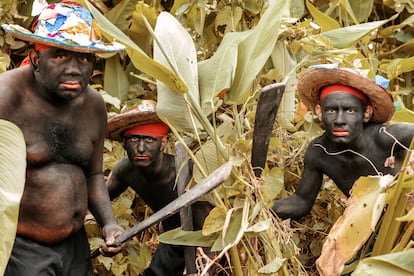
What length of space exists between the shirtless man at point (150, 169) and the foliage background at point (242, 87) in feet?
0.45

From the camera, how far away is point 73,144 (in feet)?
10.2

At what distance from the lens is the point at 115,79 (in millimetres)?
4891

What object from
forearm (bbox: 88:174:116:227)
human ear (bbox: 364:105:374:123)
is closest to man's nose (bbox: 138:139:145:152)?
forearm (bbox: 88:174:116:227)

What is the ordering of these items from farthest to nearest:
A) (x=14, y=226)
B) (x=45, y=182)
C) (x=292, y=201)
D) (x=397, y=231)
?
(x=292, y=201) → (x=45, y=182) → (x=397, y=231) → (x=14, y=226)

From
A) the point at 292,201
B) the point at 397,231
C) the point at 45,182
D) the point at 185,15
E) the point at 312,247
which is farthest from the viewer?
the point at 185,15

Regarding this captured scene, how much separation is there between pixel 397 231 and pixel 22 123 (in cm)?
112

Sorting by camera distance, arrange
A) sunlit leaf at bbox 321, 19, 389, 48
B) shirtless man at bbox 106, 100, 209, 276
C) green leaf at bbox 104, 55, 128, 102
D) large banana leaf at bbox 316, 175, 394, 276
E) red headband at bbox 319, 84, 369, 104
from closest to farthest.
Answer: large banana leaf at bbox 316, 175, 394, 276 < red headband at bbox 319, 84, 369, 104 < shirtless man at bbox 106, 100, 209, 276 < sunlit leaf at bbox 321, 19, 389, 48 < green leaf at bbox 104, 55, 128, 102

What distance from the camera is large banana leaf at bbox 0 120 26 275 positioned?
233cm

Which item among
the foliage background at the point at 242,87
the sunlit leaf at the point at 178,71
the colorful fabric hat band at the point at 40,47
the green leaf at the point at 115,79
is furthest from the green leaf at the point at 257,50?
the green leaf at the point at 115,79

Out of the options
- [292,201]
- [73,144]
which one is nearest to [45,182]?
[73,144]

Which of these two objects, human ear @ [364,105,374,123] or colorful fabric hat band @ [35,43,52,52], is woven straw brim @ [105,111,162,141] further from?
human ear @ [364,105,374,123]

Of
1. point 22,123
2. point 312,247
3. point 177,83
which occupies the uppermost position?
point 177,83

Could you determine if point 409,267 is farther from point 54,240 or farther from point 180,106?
point 54,240

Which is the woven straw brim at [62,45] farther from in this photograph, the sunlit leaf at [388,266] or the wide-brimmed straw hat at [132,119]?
the sunlit leaf at [388,266]
